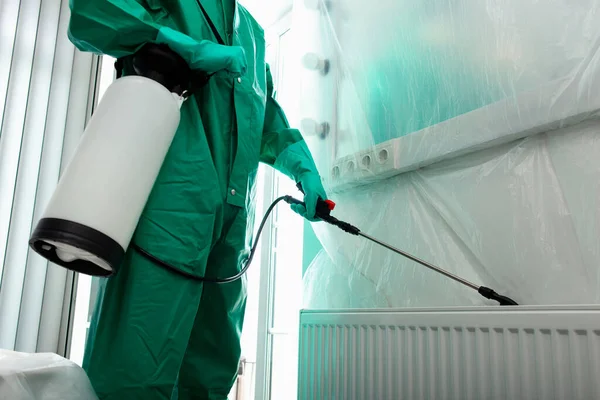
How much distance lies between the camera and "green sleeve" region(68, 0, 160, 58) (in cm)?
96

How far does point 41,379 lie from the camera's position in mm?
822

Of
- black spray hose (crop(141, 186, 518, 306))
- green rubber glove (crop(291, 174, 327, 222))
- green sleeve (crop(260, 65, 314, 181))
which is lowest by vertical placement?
black spray hose (crop(141, 186, 518, 306))

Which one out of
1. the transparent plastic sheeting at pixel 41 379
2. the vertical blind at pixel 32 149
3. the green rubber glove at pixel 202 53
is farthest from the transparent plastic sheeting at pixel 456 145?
the vertical blind at pixel 32 149

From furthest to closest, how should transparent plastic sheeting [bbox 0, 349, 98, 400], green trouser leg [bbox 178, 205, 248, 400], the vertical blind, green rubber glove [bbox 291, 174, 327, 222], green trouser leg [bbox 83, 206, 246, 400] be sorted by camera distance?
the vertical blind < green rubber glove [bbox 291, 174, 327, 222] < green trouser leg [bbox 178, 205, 248, 400] < green trouser leg [bbox 83, 206, 246, 400] < transparent plastic sheeting [bbox 0, 349, 98, 400]

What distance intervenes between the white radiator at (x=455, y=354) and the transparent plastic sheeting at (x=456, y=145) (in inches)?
4.5

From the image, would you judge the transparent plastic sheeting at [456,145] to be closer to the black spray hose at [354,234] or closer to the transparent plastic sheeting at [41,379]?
the black spray hose at [354,234]

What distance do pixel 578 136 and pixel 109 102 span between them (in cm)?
93

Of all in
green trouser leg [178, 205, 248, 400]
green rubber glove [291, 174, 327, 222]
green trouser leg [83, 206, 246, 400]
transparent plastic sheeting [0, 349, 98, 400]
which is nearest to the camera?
transparent plastic sheeting [0, 349, 98, 400]

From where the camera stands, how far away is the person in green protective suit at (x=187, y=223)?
935 mm

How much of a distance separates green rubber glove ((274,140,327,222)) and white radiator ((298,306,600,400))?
28 centimetres

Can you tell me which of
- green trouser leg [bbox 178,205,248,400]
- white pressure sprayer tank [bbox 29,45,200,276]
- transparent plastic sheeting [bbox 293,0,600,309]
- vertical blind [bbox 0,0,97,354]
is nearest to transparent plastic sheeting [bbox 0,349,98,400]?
white pressure sprayer tank [bbox 29,45,200,276]

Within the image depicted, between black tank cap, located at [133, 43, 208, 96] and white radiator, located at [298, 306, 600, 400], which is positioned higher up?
black tank cap, located at [133, 43, 208, 96]

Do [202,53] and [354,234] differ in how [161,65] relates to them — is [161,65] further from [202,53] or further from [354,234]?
[354,234]

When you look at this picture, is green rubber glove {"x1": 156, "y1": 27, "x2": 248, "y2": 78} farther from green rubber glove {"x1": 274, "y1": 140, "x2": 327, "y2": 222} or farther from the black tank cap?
green rubber glove {"x1": 274, "y1": 140, "x2": 327, "y2": 222}
